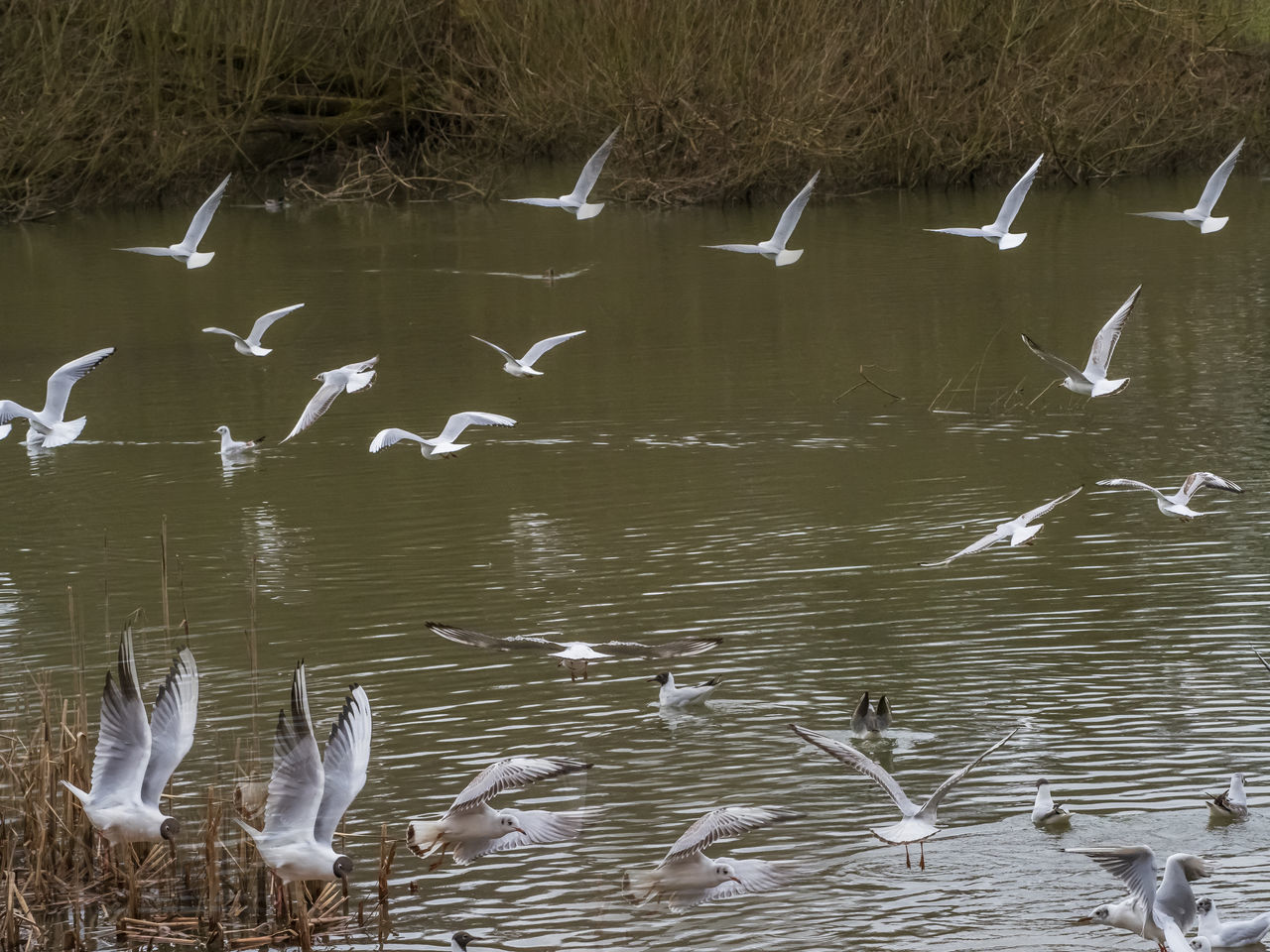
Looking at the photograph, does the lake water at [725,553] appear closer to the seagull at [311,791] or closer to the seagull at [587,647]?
the seagull at [587,647]

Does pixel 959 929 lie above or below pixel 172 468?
above

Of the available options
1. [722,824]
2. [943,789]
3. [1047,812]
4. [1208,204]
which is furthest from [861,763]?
[1208,204]

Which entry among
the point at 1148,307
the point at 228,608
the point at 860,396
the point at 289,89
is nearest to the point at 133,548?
the point at 228,608

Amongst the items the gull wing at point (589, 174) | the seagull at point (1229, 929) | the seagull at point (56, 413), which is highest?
the gull wing at point (589, 174)

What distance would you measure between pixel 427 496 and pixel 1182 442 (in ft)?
17.5

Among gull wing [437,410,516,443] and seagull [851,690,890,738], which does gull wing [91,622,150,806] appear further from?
gull wing [437,410,516,443]

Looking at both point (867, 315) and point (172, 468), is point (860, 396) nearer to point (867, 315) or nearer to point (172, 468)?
point (867, 315)

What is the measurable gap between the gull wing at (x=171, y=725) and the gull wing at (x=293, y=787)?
1.17 feet

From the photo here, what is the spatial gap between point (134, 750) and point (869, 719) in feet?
10.6

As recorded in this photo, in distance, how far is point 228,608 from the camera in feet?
35.3

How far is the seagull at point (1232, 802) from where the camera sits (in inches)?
277

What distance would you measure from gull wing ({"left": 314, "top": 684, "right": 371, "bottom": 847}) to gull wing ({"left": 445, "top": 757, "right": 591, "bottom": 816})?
735mm

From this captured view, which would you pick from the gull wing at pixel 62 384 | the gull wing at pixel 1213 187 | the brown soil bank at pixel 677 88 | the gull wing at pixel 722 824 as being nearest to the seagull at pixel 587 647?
the gull wing at pixel 722 824

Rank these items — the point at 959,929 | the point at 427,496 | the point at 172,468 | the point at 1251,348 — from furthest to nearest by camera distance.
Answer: the point at 1251,348, the point at 172,468, the point at 427,496, the point at 959,929
